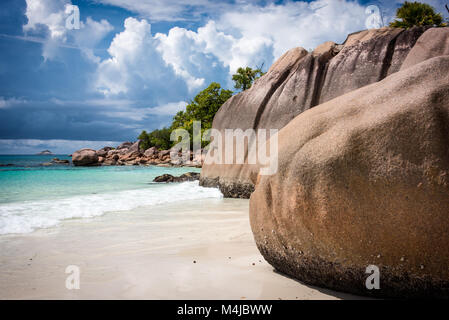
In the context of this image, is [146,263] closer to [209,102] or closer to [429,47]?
[429,47]

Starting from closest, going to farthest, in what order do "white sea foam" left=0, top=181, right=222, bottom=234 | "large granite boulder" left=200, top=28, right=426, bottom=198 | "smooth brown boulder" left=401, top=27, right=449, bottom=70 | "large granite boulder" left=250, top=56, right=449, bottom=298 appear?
"large granite boulder" left=250, top=56, right=449, bottom=298 < "white sea foam" left=0, top=181, right=222, bottom=234 < "smooth brown boulder" left=401, top=27, right=449, bottom=70 < "large granite boulder" left=200, top=28, right=426, bottom=198

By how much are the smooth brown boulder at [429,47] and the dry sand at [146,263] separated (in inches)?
215

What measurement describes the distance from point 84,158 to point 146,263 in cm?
3762

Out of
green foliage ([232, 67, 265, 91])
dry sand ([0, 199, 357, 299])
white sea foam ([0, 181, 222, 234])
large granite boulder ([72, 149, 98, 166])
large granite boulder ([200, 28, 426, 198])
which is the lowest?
white sea foam ([0, 181, 222, 234])

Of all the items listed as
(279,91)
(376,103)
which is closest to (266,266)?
(376,103)

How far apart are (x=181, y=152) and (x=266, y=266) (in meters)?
39.4

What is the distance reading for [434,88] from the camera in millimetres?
2342

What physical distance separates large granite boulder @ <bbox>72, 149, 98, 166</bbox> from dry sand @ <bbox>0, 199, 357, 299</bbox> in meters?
34.6

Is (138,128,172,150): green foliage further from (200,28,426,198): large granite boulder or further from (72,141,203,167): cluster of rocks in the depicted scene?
(200,28,426,198): large granite boulder

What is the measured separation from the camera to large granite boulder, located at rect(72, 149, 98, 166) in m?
37.9

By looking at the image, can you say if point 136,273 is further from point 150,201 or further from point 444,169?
point 150,201

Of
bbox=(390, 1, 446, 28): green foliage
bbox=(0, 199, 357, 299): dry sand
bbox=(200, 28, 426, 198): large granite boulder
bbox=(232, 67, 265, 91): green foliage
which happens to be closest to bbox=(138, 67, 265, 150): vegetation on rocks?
bbox=(232, 67, 265, 91): green foliage

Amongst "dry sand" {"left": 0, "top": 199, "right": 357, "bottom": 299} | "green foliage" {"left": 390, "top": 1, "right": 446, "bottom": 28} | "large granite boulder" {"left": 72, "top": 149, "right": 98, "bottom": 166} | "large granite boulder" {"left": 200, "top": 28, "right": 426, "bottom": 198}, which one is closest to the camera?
"dry sand" {"left": 0, "top": 199, "right": 357, "bottom": 299}

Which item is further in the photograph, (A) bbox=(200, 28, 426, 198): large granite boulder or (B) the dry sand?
(A) bbox=(200, 28, 426, 198): large granite boulder
